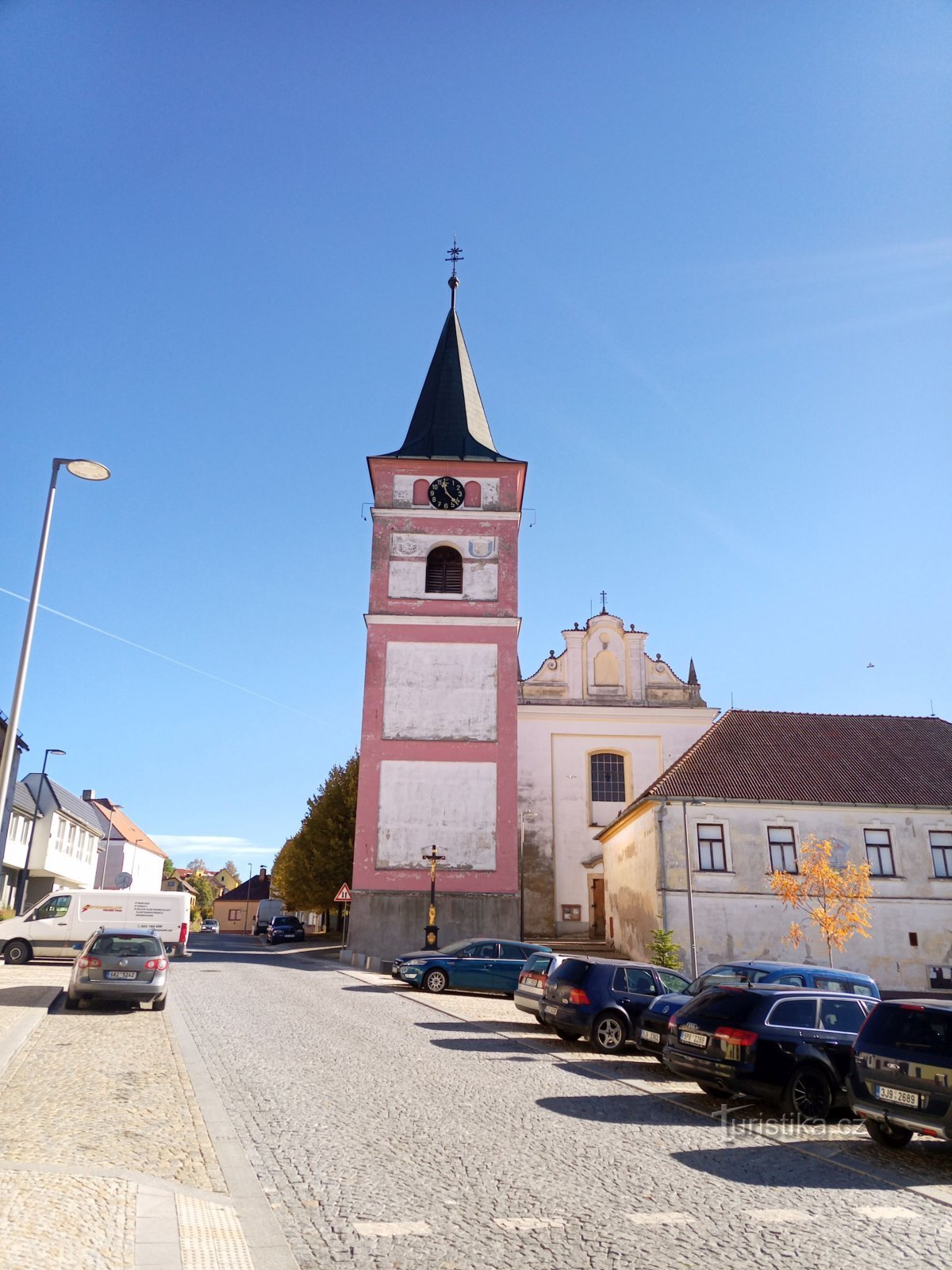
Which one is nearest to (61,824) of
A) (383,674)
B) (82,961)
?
(383,674)

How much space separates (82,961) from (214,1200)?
11816 millimetres

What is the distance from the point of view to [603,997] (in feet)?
50.2

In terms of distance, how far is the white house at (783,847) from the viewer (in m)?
29.6

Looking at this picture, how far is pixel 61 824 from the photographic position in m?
56.7

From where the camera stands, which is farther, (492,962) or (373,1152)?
(492,962)

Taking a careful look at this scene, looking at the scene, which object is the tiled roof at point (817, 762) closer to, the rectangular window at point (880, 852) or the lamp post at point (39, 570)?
the rectangular window at point (880, 852)

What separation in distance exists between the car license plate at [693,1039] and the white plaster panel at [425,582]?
28.1m

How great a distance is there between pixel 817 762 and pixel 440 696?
14082 mm

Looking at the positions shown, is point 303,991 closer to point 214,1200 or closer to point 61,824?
point 214,1200

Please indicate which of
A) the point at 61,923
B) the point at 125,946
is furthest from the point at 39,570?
the point at 61,923

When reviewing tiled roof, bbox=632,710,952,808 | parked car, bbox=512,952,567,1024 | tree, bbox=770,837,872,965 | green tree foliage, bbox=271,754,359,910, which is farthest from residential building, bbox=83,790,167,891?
parked car, bbox=512,952,567,1024

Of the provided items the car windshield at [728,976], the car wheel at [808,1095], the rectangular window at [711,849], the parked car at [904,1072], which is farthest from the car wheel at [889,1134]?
the rectangular window at [711,849]

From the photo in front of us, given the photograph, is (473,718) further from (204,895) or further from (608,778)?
(204,895)

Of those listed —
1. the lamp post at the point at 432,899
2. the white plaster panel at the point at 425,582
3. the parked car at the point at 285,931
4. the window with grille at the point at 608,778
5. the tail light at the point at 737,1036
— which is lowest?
the tail light at the point at 737,1036
